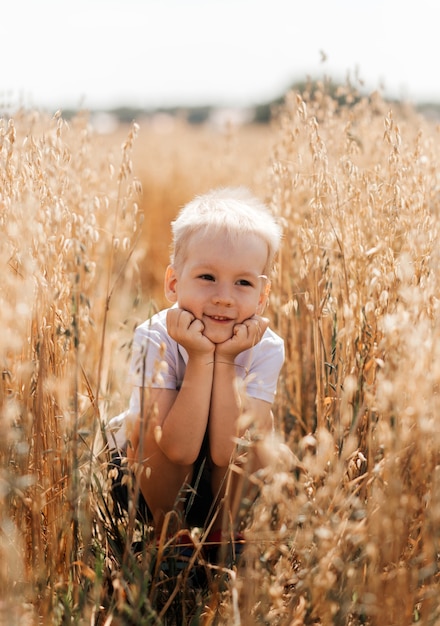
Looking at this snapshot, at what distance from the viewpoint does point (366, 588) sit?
1.27 metres

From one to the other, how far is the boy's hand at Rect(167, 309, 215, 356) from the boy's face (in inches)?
1.4

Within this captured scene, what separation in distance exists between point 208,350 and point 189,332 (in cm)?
7

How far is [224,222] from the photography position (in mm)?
1755

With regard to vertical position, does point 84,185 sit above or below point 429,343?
above

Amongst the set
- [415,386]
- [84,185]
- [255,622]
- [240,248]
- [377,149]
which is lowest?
[255,622]

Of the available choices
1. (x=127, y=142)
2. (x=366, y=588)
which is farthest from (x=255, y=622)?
(x=127, y=142)

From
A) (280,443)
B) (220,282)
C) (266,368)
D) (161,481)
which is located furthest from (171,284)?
(280,443)

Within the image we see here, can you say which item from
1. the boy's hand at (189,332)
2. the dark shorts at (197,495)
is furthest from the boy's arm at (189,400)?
the dark shorts at (197,495)

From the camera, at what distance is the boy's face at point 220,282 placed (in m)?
1.72

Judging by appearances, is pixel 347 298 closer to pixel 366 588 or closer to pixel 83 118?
pixel 366 588

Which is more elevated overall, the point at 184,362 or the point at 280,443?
the point at 184,362

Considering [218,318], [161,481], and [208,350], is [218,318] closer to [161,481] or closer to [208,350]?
[208,350]

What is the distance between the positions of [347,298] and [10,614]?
3.78 feet

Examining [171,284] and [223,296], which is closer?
[223,296]
